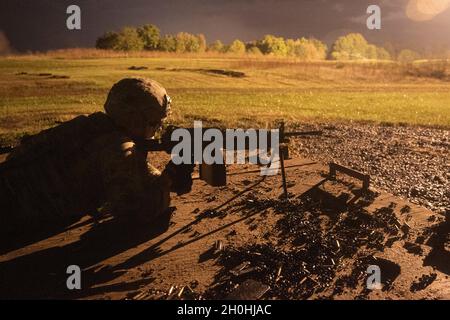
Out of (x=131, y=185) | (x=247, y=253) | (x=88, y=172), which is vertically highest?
(x=88, y=172)

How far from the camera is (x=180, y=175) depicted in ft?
22.8

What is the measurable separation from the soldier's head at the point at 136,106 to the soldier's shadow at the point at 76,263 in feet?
5.93

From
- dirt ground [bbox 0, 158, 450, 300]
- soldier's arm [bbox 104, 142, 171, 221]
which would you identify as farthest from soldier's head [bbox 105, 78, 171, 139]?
dirt ground [bbox 0, 158, 450, 300]

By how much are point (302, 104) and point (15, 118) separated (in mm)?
18274

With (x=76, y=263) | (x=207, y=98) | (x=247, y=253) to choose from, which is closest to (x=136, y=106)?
(x=76, y=263)

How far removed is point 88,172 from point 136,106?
146 centimetres

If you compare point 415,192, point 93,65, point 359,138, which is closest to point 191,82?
point 93,65

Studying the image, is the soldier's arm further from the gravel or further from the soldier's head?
the gravel

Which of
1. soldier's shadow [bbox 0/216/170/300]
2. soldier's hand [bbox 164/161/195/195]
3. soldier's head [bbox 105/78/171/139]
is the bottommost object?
soldier's shadow [bbox 0/216/170/300]

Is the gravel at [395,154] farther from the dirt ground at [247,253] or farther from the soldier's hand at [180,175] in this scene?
the soldier's hand at [180,175]

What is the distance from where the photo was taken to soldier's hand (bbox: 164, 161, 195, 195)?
694cm

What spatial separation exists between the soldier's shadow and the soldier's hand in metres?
0.91

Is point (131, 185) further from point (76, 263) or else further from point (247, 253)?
point (247, 253)

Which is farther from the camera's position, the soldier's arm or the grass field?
the grass field
